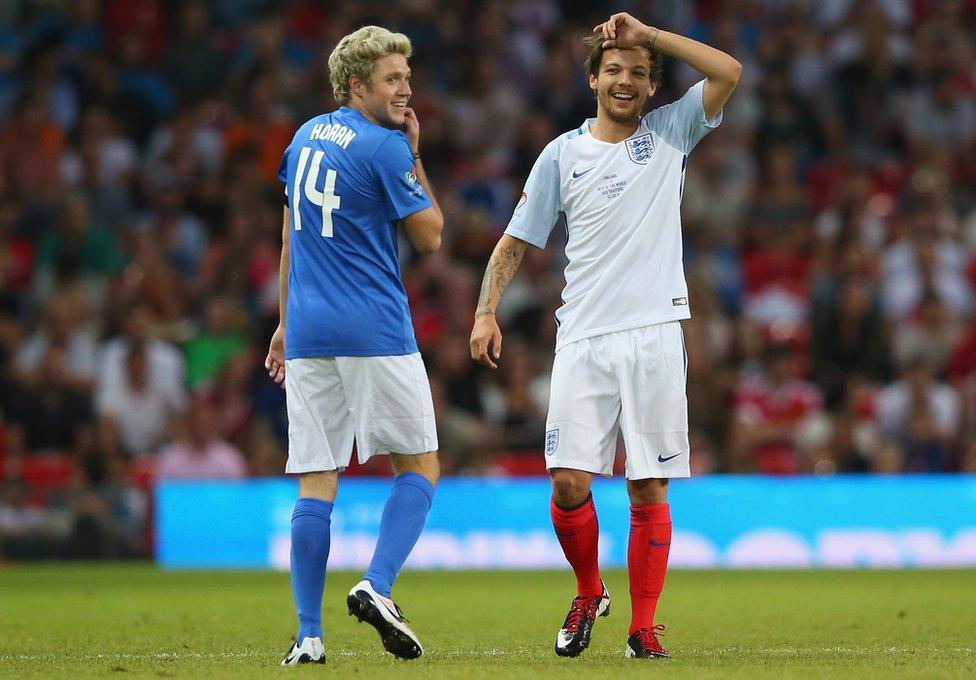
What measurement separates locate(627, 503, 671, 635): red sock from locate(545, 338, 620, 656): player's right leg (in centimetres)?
21

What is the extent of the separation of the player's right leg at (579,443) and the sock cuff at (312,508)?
0.96 metres

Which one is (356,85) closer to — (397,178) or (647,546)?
(397,178)

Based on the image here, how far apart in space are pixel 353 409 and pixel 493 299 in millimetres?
878

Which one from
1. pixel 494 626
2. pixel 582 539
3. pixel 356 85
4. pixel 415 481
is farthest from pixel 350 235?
pixel 494 626

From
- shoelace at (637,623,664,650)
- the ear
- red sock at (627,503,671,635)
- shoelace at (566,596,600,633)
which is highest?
the ear

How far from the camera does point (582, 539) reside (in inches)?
274

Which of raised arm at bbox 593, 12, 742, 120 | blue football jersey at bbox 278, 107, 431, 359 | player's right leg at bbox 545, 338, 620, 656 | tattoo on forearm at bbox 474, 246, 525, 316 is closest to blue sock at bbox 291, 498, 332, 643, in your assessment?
blue football jersey at bbox 278, 107, 431, 359

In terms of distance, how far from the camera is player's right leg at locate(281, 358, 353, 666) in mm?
6371

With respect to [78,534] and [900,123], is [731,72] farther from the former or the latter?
[900,123]

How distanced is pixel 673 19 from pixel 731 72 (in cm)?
1228

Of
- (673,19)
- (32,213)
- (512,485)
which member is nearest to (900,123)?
(673,19)

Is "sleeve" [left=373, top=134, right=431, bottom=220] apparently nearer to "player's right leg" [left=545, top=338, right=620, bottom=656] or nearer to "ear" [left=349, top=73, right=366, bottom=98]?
"ear" [left=349, top=73, right=366, bottom=98]

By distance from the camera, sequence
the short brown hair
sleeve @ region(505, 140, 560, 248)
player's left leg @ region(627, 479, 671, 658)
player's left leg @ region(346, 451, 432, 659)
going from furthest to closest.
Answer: sleeve @ region(505, 140, 560, 248) → the short brown hair → player's left leg @ region(627, 479, 671, 658) → player's left leg @ region(346, 451, 432, 659)

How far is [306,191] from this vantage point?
257 inches
